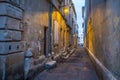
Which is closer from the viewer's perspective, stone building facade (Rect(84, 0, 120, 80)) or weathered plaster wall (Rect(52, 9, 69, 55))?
stone building facade (Rect(84, 0, 120, 80))

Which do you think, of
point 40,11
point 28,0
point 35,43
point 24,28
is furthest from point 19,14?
point 40,11

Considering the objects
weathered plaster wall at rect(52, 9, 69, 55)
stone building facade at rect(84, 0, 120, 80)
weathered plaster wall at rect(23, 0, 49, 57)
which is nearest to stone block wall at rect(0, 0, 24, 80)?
weathered plaster wall at rect(23, 0, 49, 57)

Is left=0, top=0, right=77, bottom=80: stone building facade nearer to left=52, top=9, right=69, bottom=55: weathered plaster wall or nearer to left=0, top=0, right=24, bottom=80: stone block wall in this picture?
left=0, top=0, right=24, bottom=80: stone block wall

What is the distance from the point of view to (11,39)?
520 cm

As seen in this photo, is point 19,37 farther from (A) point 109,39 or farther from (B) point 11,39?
(A) point 109,39

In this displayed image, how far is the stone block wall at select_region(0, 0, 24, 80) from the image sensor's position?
488cm

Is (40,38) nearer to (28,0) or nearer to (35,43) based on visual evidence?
(35,43)

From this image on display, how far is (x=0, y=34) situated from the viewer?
193 inches

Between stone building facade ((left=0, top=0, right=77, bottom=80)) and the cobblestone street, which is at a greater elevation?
stone building facade ((left=0, top=0, right=77, bottom=80))

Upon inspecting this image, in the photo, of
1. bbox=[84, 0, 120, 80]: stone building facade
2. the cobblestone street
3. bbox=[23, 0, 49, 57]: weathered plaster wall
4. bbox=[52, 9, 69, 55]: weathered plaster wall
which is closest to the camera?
bbox=[84, 0, 120, 80]: stone building facade

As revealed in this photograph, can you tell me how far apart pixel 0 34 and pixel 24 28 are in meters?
1.60

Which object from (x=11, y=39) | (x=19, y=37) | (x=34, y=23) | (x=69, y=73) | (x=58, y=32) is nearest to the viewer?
(x=11, y=39)

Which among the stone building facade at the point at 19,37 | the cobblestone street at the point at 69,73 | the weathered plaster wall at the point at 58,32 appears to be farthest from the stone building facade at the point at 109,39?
the weathered plaster wall at the point at 58,32

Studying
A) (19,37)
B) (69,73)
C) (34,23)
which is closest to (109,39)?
(19,37)
